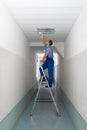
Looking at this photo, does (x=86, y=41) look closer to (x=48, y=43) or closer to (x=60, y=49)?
(x=48, y=43)

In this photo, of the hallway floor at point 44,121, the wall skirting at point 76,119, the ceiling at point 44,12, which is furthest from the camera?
the hallway floor at point 44,121

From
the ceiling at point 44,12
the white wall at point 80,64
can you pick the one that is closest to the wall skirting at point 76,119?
the white wall at point 80,64

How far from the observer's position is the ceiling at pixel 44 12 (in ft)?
9.95

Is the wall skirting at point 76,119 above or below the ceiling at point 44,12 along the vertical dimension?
below

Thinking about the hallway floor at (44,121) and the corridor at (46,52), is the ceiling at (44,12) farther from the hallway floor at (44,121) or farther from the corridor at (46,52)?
the hallway floor at (44,121)

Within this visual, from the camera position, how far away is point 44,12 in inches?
140

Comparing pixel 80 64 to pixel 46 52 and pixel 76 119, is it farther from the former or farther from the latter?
pixel 46 52

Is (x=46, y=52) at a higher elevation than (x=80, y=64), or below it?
higher

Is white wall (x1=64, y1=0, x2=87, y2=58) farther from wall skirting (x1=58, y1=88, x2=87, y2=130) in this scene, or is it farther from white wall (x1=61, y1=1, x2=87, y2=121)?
wall skirting (x1=58, y1=88, x2=87, y2=130)

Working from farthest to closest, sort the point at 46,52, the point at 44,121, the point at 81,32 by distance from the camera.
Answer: the point at 46,52 < the point at 44,121 < the point at 81,32

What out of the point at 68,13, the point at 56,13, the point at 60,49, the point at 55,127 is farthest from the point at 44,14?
the point at 60,49

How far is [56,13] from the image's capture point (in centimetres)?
361

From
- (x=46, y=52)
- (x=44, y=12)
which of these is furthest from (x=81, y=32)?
(x=46, y=52)

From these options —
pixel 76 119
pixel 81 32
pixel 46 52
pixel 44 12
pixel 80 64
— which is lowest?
pixel 76 119
